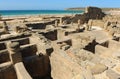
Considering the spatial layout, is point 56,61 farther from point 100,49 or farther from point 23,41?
point 23,41

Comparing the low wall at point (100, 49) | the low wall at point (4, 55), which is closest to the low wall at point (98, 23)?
the low wall at point (100, 49)

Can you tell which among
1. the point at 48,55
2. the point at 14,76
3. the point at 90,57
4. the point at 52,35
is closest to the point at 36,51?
the point at 48,55

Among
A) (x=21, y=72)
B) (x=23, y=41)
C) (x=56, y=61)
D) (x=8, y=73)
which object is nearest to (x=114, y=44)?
(x=56, y=61)

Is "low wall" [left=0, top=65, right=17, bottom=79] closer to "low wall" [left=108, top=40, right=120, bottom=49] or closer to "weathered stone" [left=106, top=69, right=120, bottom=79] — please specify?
"weathered stone" [left=106, top=69, right=120, bottom=79]

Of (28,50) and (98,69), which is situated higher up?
(98,69)

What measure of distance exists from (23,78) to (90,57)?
13.5 ft

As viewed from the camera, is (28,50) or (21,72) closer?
(21,72)

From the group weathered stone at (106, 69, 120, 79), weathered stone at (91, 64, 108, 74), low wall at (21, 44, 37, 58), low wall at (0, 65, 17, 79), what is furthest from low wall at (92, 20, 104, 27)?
weathered stone at (106, 69, 120, 79)

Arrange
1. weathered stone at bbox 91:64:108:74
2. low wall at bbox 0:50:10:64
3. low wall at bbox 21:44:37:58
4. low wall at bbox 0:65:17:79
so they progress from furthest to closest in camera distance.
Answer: low wall at bbox 21:44:37:58 < low wall at bbox 0:50:10:64 < low wall at bbox 0:65:17:79 < weathered stone at bbox 91:64:108:74

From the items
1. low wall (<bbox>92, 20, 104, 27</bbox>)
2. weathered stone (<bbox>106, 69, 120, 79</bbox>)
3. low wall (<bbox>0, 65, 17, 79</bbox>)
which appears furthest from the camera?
low wall (<bbox>92, 20, 104, 27</bbox>)

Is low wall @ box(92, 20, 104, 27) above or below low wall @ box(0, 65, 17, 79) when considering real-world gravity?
above

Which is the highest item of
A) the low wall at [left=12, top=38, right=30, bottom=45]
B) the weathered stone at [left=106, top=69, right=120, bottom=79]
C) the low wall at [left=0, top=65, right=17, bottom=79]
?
the weathered stone at [left=106, top=69, right=120, bottom=79]

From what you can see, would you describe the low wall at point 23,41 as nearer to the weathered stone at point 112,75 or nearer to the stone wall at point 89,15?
the weathered stone at point 112,75

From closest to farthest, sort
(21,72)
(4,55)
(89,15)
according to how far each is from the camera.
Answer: (21,72), (4,55), (89,15)
